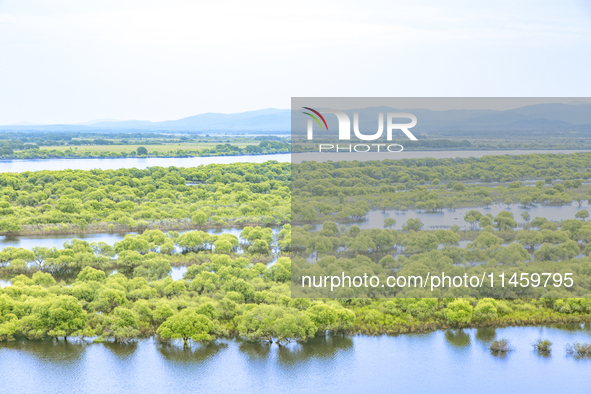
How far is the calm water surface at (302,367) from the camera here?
1126cm

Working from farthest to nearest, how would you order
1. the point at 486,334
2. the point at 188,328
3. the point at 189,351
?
1. the point at 486,334
2. the point at 188,328
3. the point at 189,351

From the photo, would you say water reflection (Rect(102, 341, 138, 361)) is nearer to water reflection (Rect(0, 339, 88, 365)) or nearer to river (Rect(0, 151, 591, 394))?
river (Rect(0, 151, 591, 394))

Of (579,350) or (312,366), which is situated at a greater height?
(579,350)

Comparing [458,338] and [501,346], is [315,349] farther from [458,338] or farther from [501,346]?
[501,346]

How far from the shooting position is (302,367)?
1183 cm

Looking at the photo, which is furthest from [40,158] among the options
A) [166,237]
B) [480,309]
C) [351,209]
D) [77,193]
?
[480,309]

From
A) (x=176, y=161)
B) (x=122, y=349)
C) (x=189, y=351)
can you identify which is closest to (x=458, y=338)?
(x=189, y=351)

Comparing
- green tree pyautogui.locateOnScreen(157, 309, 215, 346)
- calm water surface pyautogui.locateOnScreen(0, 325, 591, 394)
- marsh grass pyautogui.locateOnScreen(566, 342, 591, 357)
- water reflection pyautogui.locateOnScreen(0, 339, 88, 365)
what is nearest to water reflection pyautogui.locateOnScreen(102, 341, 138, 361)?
calm water surface pyautogui.locateOnScreen(0, 325, 591, 394)

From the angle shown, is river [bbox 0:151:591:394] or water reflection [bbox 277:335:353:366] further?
water reflection [bbox 277:335:353:366]

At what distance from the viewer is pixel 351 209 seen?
2005 cm

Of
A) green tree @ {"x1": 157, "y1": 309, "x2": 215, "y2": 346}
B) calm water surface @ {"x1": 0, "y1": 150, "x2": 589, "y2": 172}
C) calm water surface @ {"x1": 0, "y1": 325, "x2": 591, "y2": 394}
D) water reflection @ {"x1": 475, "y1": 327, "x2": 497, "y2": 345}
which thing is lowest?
calm water surface @ {"x1": 0, "y1": 325, "x2": 591, "y2": 394}

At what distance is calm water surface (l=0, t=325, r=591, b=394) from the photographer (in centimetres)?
1126

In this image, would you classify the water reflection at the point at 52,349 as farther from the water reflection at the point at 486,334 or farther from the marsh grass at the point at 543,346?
the marsh grass at the point at 543,346

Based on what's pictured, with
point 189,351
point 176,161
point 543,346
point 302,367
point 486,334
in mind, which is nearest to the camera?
point 302,367
